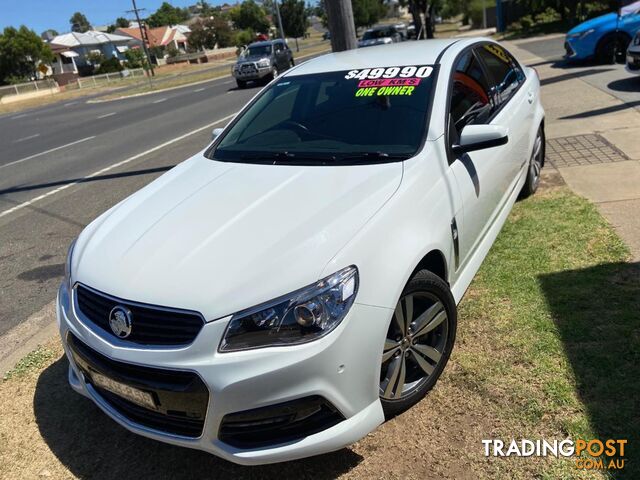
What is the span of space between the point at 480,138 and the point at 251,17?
102 meters

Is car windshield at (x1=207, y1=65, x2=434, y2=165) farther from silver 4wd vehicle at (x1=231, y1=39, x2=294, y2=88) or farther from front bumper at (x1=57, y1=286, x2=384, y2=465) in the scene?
silver 4wd vehicle at (x1=231, y1=39, x2=294, y2=88)

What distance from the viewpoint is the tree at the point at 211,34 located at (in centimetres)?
8812

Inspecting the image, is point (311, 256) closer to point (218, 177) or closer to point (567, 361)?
point (218, 177)

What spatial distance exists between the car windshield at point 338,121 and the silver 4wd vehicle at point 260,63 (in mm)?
20518

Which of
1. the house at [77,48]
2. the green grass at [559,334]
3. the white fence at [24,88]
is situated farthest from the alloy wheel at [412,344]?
the house at [77,48]

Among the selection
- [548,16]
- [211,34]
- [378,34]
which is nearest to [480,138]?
[378,34]

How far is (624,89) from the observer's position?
10.2m

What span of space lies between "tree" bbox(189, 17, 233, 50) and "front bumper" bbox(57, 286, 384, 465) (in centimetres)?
9316

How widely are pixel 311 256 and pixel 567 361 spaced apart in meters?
1.69

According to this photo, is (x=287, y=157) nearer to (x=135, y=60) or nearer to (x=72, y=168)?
(x=72, y=168)

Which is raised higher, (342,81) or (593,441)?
(342,81)

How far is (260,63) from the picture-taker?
23750 mm

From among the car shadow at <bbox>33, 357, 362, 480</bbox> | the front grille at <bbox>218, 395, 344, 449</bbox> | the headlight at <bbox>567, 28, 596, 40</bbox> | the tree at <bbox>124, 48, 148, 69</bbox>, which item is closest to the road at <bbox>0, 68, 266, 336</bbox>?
the car shadow at <bbox>33, 357, 362, 480</bbox>

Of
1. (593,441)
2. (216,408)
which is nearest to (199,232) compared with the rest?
(216,408)
